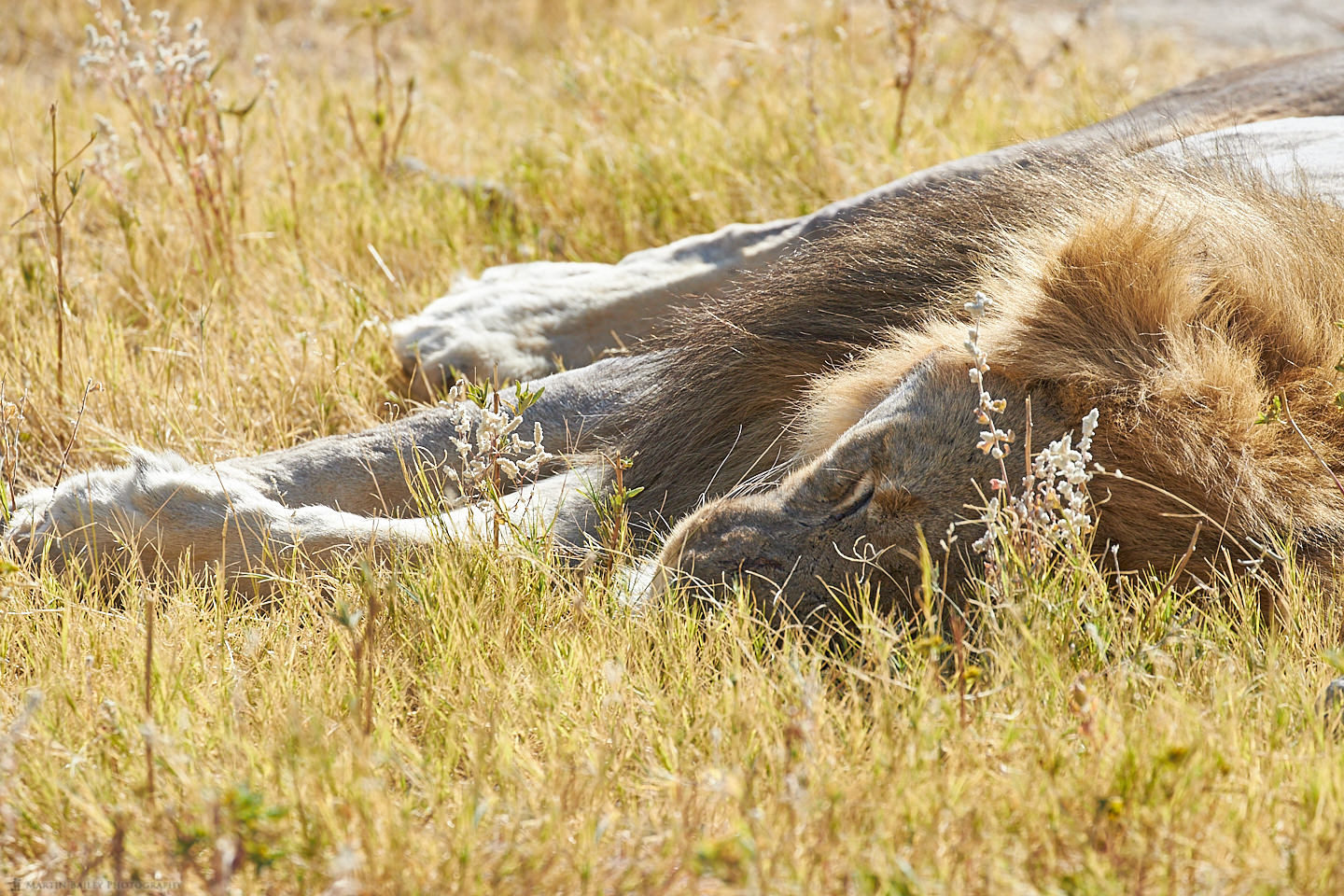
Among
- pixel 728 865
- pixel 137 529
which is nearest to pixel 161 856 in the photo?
pixel 728 865

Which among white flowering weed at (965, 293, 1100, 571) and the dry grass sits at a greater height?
white flowering weed at (965, 293, 1100, 571)

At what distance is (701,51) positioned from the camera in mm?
6656

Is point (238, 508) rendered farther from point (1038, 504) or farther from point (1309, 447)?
point (1309, 447)

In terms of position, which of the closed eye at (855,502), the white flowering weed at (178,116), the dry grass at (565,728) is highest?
the white flowering weed at (178,116)

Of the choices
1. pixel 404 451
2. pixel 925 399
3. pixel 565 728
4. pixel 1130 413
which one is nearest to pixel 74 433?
pixel 404 451

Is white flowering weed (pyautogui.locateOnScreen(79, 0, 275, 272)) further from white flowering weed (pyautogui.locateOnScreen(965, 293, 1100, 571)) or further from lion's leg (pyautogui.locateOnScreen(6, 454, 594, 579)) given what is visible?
white flowering weed (pyautogui.locateOnScreen(965, 293, 1100, 571))

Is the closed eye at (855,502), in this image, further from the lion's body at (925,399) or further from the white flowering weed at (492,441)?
the white flowering weed at (492,441)

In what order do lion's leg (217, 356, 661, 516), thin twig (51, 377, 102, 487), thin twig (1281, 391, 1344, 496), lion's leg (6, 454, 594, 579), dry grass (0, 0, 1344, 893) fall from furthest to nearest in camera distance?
lion's leg (217, 356, 661, 516) → thin twig (51, 377, 102, 487) → lion's leg (6, 454, 594, 579) → thin twig (1281, 391, 1344, 496) → dry grass (0, 0, 1344, 893)

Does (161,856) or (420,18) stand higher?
(420,18)

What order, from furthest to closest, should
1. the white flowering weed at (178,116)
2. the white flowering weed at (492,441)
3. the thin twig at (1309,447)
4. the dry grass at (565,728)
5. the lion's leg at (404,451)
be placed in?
the white flowering weed at (178,116)
the lion's leg at (404,451)
the white flowering weed at (492,441)
the thin twig at (1309,447)
the dry grass at (565,728)

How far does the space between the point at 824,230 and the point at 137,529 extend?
5.95 feet

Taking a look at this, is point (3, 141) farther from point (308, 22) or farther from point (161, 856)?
point (161, 856)

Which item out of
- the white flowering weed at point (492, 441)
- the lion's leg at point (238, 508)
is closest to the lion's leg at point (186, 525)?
the lion's leg at point (238, 508)

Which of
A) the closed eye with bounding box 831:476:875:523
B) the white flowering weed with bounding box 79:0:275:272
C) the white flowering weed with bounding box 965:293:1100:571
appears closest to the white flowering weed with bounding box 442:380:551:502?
the closed eye with bounding box 831:476:875:523
